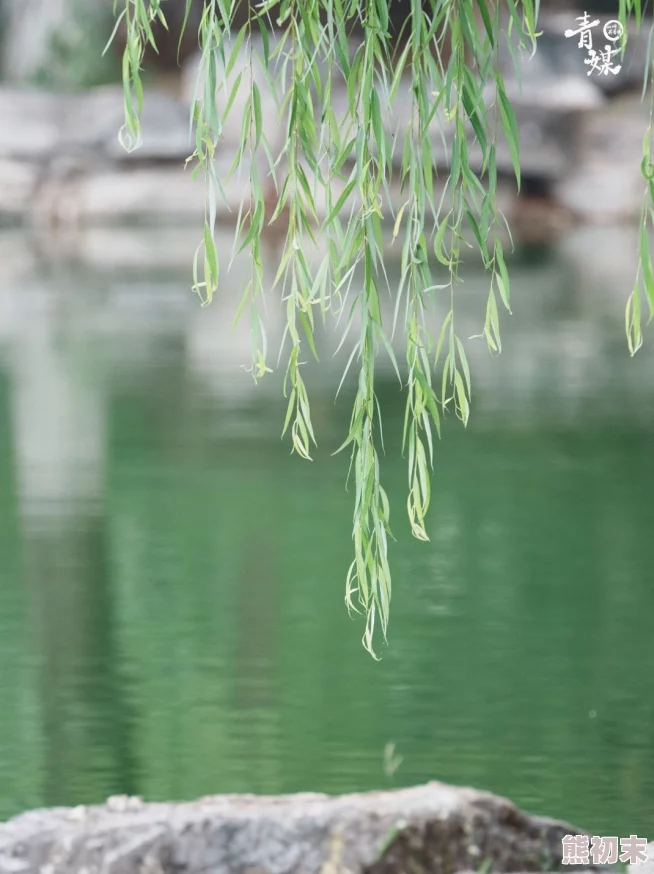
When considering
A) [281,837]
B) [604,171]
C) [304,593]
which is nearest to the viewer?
[281,837]

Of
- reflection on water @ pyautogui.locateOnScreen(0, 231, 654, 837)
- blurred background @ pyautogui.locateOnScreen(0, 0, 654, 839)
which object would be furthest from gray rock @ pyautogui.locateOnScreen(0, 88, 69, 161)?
reflection on water @ pyautogui.locateOnScreen(0, 231, 654, 837)

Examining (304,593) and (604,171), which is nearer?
(304,593)

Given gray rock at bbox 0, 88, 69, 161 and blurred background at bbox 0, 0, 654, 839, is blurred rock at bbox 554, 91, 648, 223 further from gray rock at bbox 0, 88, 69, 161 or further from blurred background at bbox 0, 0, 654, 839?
gray rock at bbox 0, 88, 69, 161

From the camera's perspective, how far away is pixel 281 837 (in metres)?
1.55

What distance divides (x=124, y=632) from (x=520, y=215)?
919cm

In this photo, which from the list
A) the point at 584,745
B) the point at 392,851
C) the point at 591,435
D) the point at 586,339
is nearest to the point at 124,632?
the point at 584,745

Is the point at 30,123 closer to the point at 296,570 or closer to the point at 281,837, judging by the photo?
the point at 296,570

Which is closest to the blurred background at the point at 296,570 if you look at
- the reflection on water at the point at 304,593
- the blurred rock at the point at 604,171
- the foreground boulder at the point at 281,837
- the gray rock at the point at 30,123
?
the reflection on water at the point at 304,593

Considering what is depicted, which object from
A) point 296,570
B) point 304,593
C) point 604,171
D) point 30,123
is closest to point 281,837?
point 304,593

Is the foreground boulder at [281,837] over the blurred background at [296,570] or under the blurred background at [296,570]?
over

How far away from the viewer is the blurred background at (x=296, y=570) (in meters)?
2.43

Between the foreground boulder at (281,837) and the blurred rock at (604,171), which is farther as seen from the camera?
the blurred rock at (604,171)

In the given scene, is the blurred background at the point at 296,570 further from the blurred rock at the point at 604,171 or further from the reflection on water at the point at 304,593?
the blurred rock at the point at 604,171

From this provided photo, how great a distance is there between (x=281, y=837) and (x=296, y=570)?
196 centimetres
